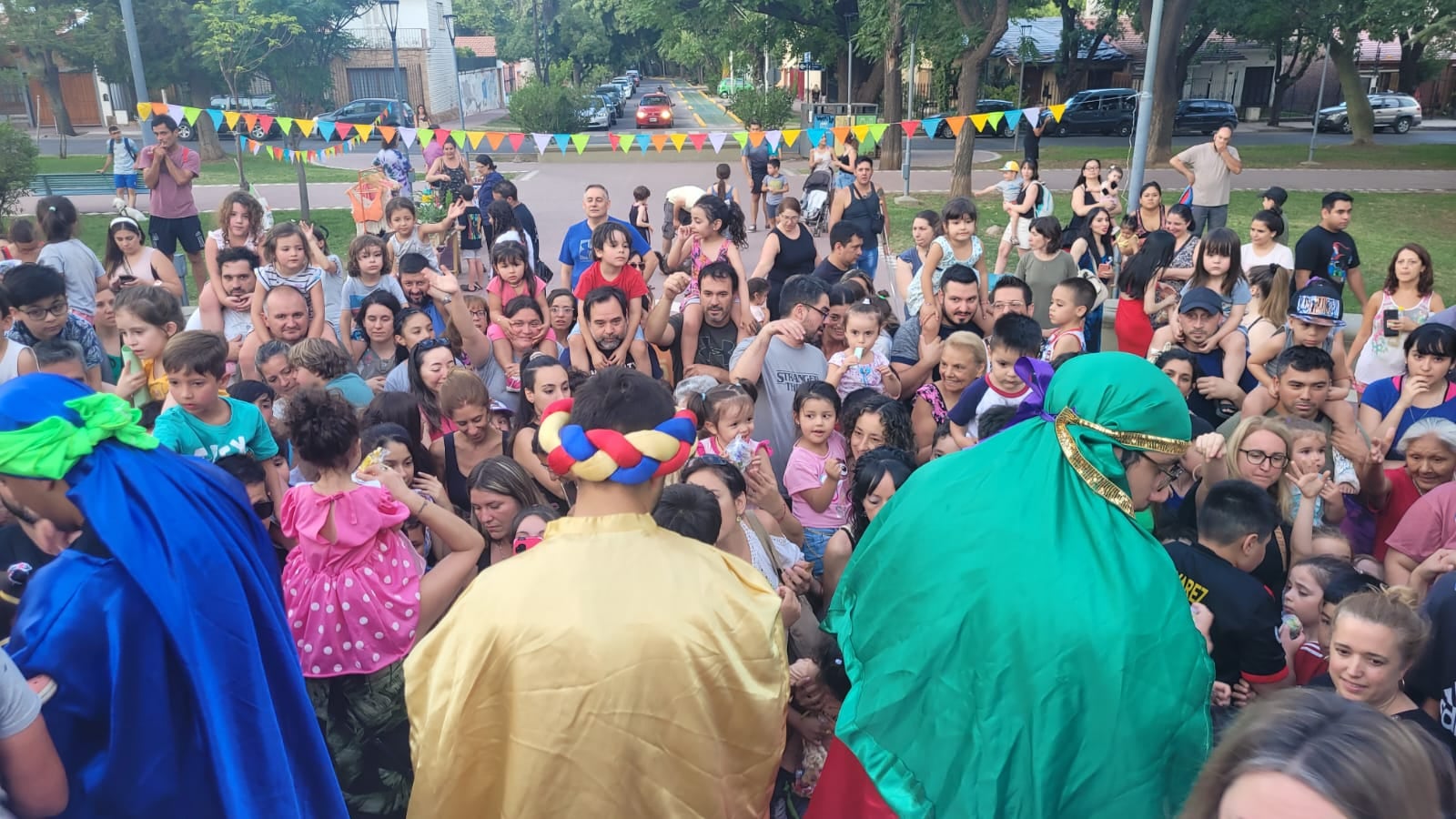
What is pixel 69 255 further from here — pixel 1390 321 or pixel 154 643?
pixel 1390 321

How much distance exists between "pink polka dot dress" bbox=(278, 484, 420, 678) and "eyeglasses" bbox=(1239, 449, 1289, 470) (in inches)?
134

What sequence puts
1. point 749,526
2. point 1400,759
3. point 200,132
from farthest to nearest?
point 200,132, point 749,526, point 1400,759

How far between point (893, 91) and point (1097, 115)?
16.0m

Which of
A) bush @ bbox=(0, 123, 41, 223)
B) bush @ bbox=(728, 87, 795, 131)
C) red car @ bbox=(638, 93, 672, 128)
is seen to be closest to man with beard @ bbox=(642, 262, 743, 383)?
bush @ bbox=(0, 123, 41, 223)

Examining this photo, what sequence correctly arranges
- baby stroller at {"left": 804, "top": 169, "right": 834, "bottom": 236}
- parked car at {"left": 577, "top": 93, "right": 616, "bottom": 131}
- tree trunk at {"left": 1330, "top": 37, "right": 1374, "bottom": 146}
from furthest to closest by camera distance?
1. parked car at {"left": 577, "top": 93, "right": 616, "bottom": 131}
2. tree trunk at {"left": 1330, "top": 37, "right": 1374, "bottom": 146}
3. baby stroller at {"left": 804, "top": 169, "right": 834, "bottom": 236}

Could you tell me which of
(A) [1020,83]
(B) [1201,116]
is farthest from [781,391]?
(B) [1201,116]

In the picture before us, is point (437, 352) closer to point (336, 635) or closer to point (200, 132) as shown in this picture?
point (336, 635)

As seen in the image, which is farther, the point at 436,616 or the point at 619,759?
the point at 436,616

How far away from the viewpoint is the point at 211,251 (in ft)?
23.2

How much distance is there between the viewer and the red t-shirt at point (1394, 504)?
4355 mm

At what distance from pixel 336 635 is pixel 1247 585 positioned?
9.77ft

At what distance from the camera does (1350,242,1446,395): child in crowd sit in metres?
6.09

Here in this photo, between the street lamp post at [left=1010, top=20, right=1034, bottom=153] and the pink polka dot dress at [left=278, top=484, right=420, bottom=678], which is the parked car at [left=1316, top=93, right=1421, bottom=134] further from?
the pink polka dot dress at [left=278, top=484, right=420, bottom=678]

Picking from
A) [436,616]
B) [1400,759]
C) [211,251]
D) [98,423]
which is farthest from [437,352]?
[1400,759]
